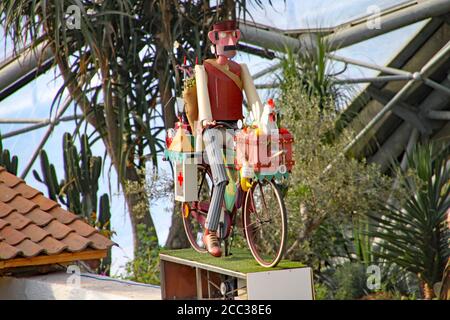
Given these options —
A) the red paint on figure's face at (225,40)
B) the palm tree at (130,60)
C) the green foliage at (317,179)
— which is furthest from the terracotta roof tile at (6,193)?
the green foliage at (317,179)

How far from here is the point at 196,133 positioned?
441 cm

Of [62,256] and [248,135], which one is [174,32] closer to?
[62,256]

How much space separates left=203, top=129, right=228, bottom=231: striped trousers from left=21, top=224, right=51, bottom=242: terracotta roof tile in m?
1.13

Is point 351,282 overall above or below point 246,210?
below

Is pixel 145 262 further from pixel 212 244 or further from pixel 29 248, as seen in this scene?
pixel 212 244

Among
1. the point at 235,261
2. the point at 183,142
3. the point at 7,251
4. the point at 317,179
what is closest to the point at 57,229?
the point at 7,251

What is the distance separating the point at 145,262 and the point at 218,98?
13.0ft

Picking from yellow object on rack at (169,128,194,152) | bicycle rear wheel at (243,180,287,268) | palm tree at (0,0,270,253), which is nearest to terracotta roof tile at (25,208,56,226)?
yellow object on rack at (169,128,194,152)

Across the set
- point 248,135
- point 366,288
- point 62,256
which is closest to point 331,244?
point 366,288

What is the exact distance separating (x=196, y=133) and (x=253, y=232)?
54 cm

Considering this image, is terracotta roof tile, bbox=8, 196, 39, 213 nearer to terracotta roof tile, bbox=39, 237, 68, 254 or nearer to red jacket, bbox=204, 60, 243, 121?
terracotta roof tile, bbox=39, 237, 68, 254

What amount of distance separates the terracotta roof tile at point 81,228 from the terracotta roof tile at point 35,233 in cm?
18

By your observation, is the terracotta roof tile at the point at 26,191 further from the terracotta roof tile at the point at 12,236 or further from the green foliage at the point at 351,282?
the green foliage at the point at 351,282

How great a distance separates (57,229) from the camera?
16.9 ft
